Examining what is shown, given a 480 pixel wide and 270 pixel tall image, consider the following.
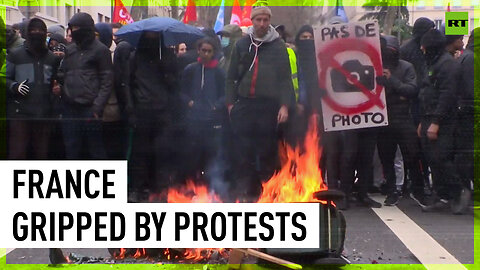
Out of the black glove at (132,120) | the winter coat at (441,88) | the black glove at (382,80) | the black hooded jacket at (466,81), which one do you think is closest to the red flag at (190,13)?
the black glove at (132,120)

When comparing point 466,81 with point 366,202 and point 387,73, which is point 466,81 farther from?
point 366,202

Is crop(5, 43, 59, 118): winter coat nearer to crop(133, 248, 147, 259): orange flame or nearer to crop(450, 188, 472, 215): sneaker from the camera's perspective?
crop(133, 248, 147, 259): orange flame

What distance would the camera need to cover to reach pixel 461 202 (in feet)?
10.5

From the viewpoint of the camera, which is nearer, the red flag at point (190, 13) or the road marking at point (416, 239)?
the red flag at point (190, 13)

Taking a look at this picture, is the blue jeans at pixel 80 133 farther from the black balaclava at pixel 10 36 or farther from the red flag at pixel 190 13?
the red flag at pixel 190 13

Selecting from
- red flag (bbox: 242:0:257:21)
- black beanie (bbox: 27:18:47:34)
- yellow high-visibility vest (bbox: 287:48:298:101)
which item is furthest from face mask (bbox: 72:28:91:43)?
yellow high-visibility vest (bbox: 287:48:298:101)

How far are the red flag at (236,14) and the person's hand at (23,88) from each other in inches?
35.0

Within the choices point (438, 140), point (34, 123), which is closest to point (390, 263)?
point (438, 140)

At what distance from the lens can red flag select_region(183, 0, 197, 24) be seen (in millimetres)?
2867

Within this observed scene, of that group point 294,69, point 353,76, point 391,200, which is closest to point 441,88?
point 353,76

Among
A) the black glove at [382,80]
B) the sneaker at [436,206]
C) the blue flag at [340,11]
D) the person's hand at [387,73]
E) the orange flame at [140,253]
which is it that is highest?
the blue flag at [340,11]

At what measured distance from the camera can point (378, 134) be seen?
10.1 feet

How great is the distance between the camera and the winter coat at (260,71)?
3080mm

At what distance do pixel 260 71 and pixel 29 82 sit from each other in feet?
3.20
